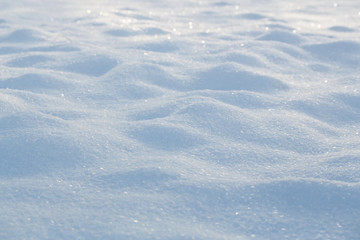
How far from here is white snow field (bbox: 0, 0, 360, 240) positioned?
1201 mm

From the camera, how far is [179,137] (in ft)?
5.57

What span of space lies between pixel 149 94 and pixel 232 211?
115 centimetres

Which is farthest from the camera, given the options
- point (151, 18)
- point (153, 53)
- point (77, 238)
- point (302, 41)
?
point (151, 18)

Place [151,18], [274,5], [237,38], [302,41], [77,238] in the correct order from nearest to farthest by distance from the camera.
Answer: [77,238] < [302,41] < [237,38] < [151,18] < [274,5]

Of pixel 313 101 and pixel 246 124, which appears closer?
pixel 246 124

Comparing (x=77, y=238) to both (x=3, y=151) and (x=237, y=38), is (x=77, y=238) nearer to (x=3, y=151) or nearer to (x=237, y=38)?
(x=3, y=151)

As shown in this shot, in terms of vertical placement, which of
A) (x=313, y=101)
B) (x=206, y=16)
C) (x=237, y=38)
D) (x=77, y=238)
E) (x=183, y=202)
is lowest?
(x=77, y=238)

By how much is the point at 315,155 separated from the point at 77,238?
0.99 m

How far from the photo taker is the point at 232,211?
1247 mm

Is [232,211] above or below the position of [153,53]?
below

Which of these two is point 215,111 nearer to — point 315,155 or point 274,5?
point 315,155

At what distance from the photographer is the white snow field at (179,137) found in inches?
47.3

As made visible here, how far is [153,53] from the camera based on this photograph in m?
2.97

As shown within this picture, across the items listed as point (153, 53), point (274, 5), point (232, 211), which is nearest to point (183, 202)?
point (232, 211)
